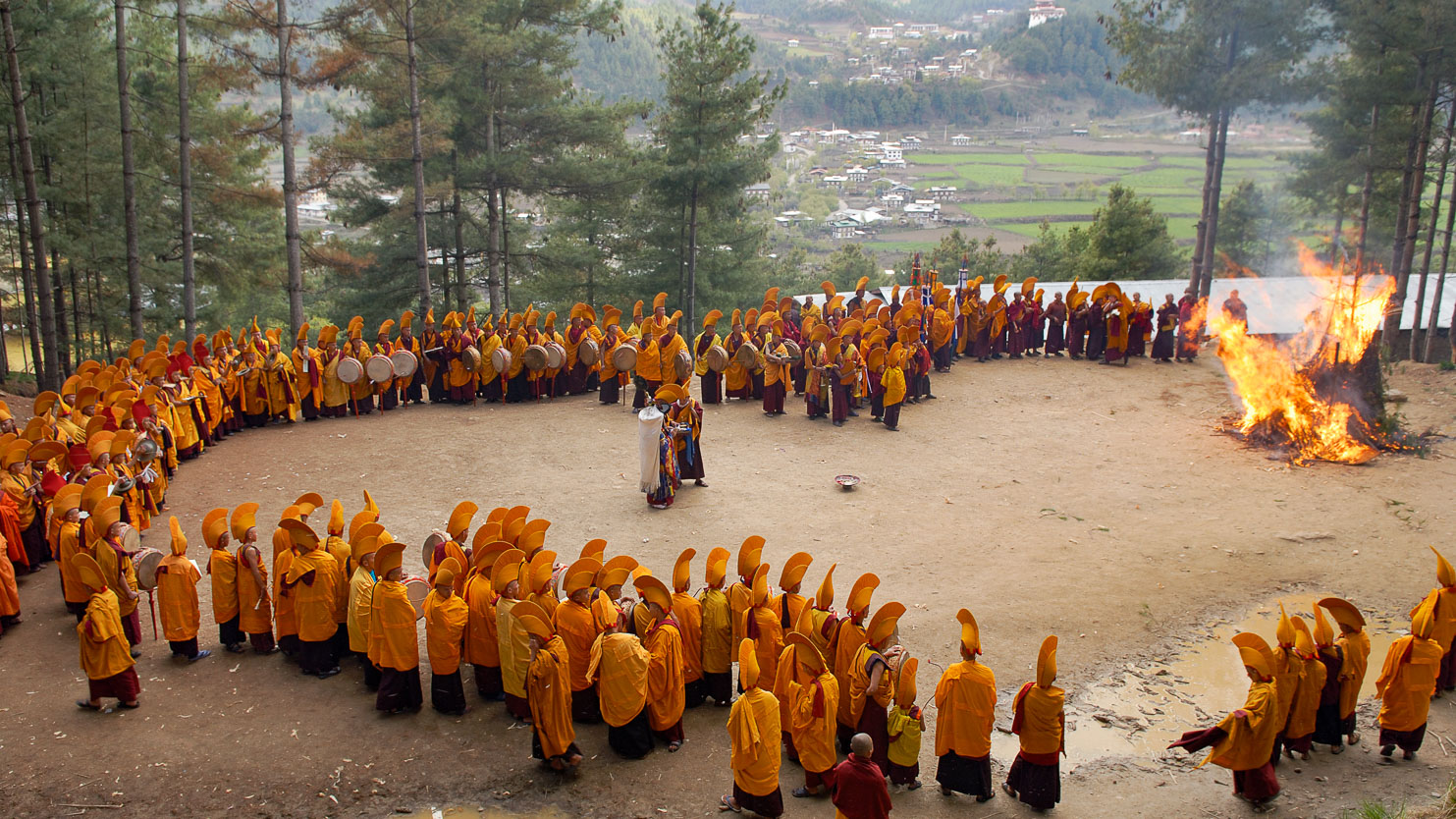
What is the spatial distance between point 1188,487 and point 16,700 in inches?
545

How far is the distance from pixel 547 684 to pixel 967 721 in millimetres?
3078

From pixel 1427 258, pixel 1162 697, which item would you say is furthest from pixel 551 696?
pixel 1427 258

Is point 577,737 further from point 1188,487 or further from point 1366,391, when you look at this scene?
point 1366,391

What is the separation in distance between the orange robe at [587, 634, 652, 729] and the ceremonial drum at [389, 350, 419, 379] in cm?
1032

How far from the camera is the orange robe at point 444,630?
8.27m

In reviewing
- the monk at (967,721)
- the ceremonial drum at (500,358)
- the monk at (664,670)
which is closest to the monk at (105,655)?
the monk at (664,670)

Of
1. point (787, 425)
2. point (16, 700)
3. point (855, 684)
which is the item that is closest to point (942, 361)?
point (787, 425)

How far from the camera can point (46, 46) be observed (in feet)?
58.2

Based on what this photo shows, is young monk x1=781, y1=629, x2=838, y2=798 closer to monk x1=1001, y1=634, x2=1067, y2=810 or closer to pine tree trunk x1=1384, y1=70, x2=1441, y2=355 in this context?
monk x1=1001, y1=634, x2=1067, y2=810

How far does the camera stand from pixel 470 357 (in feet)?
56.1

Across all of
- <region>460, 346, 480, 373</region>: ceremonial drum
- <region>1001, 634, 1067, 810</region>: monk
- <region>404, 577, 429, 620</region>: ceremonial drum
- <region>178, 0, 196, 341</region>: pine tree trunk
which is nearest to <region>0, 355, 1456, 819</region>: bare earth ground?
<region>1001, 634, 1067, 810</region>: monk

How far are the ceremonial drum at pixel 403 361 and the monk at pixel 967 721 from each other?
39.2 ft

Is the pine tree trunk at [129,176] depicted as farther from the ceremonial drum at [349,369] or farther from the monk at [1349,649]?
the monk at [1349,649]

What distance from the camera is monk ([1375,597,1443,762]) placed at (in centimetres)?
790
